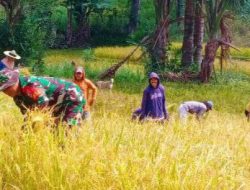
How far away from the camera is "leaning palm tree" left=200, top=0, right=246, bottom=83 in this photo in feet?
63.0

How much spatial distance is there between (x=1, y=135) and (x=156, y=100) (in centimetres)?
471

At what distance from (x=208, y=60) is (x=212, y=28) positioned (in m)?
0.99

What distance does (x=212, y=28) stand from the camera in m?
19.4

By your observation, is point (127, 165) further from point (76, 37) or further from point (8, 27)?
point (76, 37)

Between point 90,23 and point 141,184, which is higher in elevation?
point 141,184

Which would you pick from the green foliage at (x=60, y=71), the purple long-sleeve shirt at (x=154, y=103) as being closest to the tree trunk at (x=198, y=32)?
the green foliage at (x=60, y=71)

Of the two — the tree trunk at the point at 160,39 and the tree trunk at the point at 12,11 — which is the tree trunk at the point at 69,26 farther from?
the tree trunk at the point at 160,39

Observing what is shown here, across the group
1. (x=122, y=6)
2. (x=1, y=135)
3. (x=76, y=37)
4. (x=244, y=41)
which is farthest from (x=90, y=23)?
(x=1, y=135)

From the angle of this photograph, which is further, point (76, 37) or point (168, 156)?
point (76, 37)

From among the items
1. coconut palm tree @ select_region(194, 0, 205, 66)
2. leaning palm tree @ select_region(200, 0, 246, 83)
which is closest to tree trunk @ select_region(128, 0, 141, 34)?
coconut palm tree @ select_region(194, 0, 205, 66)

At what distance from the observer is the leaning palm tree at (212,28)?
63.0 ft

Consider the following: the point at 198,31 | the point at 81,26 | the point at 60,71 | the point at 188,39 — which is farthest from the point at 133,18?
the point at 60,71

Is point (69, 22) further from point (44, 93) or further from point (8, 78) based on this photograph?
point (8, 78)

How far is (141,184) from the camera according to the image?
4.57 m
